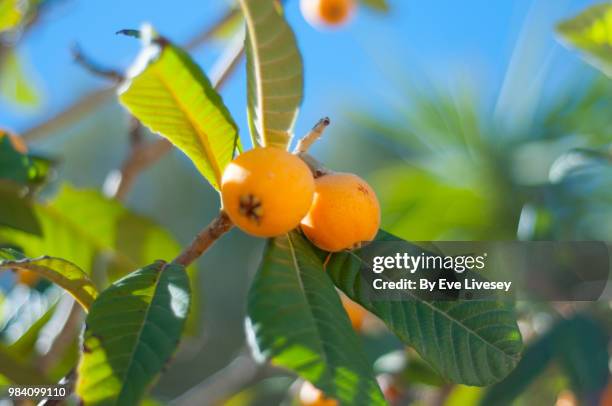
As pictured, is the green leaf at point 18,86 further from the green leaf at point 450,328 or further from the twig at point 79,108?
the green leaf at point 450,328

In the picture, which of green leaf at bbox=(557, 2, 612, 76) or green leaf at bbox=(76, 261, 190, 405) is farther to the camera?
green leaf at bbox=(557, 2, 612, 76)

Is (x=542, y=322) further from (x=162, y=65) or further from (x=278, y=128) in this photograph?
(x=162, y=65)

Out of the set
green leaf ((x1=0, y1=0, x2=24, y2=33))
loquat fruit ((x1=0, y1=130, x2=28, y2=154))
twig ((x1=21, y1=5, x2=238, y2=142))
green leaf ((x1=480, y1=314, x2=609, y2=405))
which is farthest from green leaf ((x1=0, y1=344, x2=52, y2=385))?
green leaf ((x1=480, y1=314, x2=609, y2=405))

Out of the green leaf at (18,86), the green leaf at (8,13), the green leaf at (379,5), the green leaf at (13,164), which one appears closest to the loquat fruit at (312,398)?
the green leaf at (13,164)

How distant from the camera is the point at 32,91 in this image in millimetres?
2346

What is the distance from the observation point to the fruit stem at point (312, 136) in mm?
858

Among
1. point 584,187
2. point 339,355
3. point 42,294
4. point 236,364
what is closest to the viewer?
point 339,355

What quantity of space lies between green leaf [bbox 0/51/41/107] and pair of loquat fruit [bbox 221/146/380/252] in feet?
5.56

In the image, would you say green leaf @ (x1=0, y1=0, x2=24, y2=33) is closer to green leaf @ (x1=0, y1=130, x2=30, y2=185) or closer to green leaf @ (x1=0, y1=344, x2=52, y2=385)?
green leaf @ (x1=0, y1=130, x2=30, y2=185)

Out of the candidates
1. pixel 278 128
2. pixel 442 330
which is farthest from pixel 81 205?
pixel 442 330

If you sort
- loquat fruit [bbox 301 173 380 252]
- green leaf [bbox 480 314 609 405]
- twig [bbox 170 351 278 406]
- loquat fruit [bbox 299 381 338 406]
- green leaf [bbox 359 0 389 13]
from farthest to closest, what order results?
green leaf [bbox 359 0 389 13] → twig [bbox 170 351 278 406] → green leaf [bbox 480 314 609 405] → loquat fruit [bbox 299 381 338 406] → loquat fruit [bbox 301 173 380 252]

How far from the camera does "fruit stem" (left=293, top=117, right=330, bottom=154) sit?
2.81ft

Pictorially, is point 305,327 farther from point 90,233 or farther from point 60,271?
point 90,233

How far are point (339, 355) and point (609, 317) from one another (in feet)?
3.98
